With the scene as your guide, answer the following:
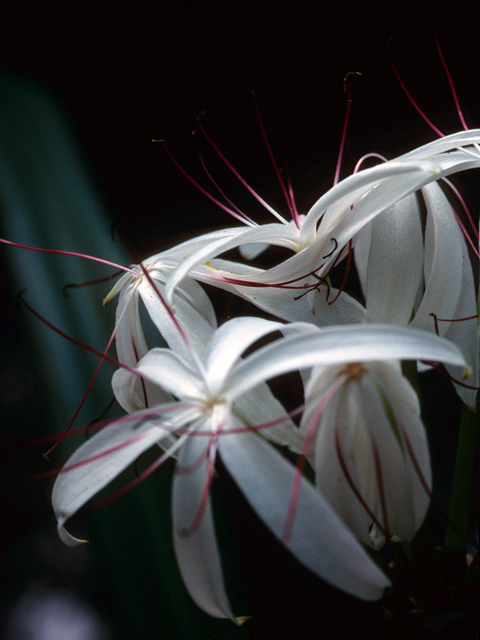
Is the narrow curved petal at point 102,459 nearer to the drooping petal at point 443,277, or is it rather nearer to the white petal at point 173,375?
the white petal at point 173,375

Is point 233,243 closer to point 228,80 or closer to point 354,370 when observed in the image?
point 354,370

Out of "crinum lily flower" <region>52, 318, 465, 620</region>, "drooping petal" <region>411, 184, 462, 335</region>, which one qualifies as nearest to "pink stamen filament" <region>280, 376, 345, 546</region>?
"crinum lily flower" <region>52, 318, 465, 620</region>

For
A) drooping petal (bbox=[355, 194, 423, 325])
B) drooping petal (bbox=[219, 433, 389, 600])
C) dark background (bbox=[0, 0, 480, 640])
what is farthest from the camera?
dark background (bbox=[0, 0, 480, 640])

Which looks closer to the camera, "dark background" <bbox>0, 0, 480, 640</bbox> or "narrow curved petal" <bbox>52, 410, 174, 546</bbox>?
"narrow curved petal" <bbox>52, 410, 174, 546</bbox>

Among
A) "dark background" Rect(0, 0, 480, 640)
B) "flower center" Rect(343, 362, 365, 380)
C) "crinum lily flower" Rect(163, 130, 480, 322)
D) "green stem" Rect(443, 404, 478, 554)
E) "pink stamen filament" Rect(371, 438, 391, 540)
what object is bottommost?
"green stem" Rect(443, 404, 478, 554)

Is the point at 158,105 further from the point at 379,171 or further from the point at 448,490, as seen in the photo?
the point at 448,490

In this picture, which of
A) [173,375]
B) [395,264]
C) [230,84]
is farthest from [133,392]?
[230,84]

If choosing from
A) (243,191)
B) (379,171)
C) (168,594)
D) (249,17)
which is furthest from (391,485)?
(249,17)

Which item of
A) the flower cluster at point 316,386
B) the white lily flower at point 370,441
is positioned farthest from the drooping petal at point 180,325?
the white lily flower at point 370,441

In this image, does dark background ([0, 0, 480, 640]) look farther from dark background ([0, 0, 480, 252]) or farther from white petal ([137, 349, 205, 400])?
white petal ([137, 349, 205, 400])
